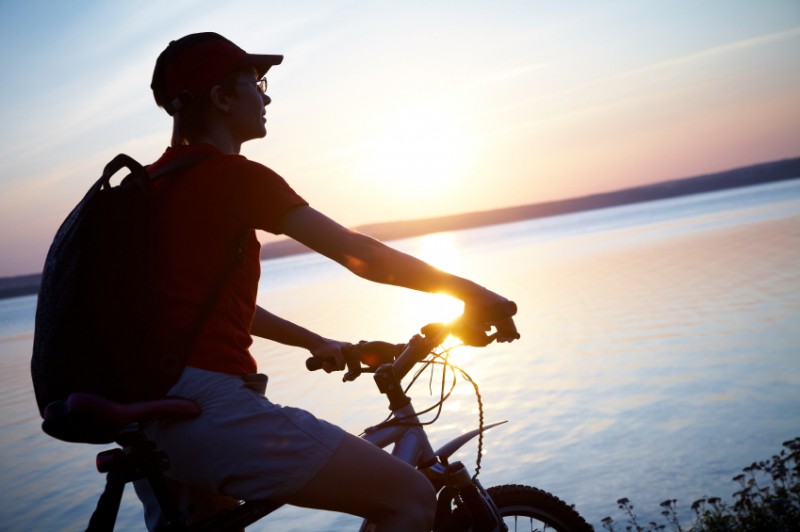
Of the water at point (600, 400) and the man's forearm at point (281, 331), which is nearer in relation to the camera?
the man's forearm at point (281, 331)

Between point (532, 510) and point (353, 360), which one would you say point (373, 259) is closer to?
point (353, 360)

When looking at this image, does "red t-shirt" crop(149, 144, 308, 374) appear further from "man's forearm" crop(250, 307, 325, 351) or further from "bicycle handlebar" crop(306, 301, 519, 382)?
"man's forearm" crop(250, 307, 325, 351)

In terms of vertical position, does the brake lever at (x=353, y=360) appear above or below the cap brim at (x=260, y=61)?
below

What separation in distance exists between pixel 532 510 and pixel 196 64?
2.36m

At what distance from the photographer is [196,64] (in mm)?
2699

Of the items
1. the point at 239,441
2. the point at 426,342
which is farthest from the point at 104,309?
the point at 426,342

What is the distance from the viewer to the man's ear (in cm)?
270

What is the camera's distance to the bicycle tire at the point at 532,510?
3.53m

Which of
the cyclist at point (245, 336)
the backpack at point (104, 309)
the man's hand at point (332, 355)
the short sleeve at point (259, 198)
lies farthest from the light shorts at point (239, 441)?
the man's hand at point (332, 355)

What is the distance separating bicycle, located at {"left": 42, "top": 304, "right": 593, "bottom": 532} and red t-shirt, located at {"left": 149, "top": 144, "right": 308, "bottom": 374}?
0.71 ft

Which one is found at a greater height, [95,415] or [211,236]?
[211,236]

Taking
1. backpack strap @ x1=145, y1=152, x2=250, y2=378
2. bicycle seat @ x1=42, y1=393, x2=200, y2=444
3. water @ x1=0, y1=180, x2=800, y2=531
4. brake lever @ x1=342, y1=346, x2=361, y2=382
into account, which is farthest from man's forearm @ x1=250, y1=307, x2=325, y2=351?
water @ x1=0, y1=180, x2=800, y2=531

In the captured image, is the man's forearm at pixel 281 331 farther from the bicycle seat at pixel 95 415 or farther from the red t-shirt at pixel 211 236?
the bicycle seat at pixel 95 415

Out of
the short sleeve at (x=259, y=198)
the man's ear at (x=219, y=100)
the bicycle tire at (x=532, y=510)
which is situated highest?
the man's ear at (x=219, y=100)
